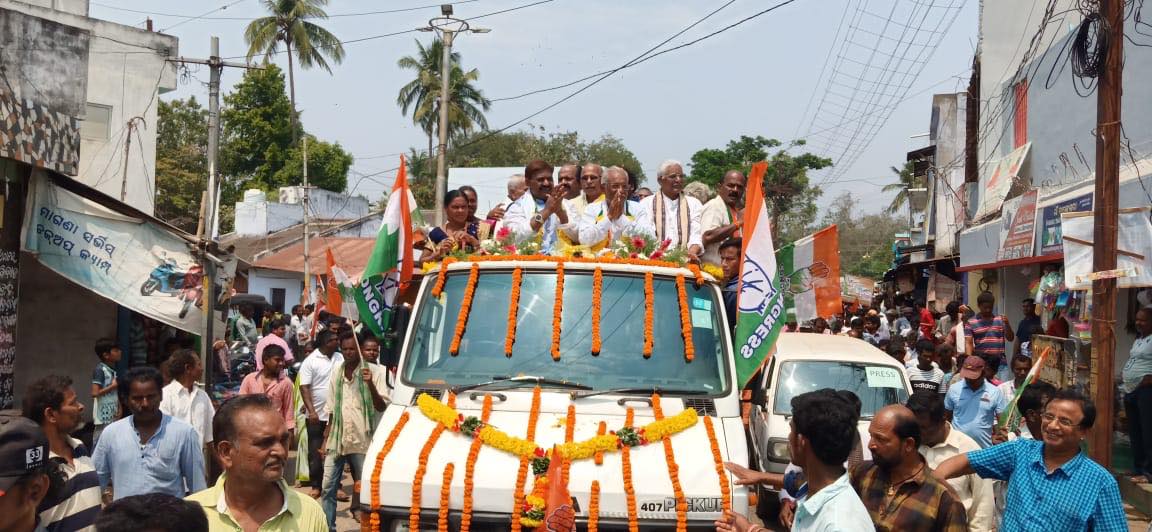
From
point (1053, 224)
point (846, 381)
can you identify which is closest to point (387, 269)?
point (846, 381)

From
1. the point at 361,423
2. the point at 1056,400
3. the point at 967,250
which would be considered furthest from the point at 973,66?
the point at 1056,400

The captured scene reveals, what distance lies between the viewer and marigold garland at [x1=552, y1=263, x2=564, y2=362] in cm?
560

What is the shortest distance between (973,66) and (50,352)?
1997cm

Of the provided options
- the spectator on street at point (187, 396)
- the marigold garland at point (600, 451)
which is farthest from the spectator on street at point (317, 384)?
the marigold garland at point (600, 451)

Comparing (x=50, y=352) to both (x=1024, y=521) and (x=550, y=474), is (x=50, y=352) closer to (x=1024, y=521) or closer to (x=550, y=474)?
(x=550, y=474)

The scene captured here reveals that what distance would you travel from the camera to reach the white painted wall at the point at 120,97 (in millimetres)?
20094

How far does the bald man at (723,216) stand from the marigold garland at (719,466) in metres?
2.07

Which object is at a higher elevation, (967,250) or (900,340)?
(967,250)

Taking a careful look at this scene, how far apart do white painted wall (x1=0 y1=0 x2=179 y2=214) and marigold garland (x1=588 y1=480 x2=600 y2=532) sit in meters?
17.7

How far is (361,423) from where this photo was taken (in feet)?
26.5

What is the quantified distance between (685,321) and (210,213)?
40.5 ft

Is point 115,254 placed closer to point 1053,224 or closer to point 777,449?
point 777,449

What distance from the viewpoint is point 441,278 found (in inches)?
235

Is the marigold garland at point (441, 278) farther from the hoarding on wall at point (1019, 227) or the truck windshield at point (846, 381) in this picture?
the hoarding on wall at point (1019, 227)
